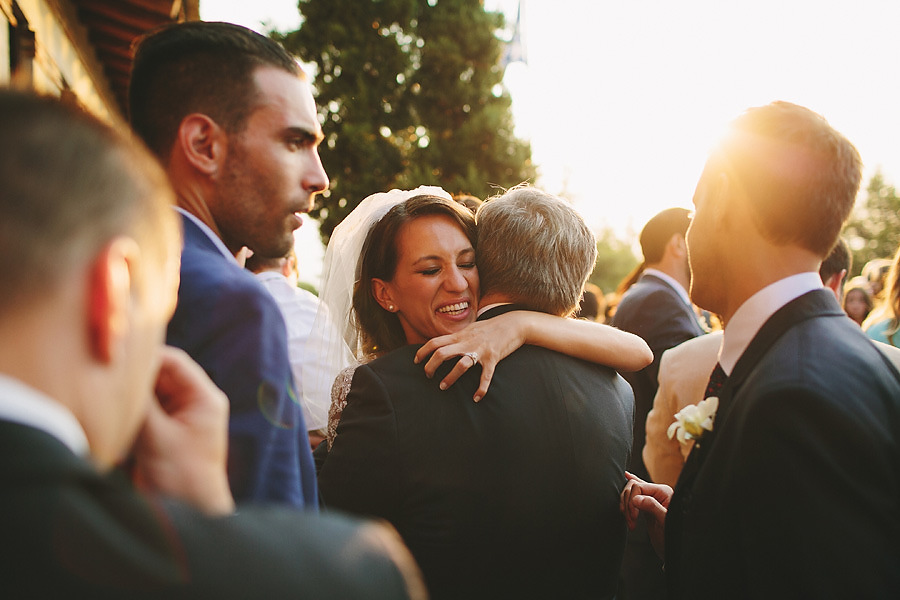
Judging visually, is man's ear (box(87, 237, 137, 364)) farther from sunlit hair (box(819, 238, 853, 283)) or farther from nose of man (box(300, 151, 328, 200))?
sunlit hair (box(819, 238, 853, 283))

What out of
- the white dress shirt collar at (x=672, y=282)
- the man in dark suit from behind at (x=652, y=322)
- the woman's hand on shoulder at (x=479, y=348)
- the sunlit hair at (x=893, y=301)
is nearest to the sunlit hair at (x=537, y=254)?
the woman's hand on shoulder at (x=479, y=348)

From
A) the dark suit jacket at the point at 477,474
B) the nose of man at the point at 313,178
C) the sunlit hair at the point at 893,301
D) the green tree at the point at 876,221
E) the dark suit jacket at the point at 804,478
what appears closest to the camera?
the dark suit jacket at the point at 804,478

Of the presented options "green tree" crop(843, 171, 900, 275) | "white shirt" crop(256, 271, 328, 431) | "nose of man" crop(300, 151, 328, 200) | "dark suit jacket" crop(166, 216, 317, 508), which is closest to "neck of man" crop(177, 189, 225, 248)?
"nose of man" crop(300, 151, 328, 200)

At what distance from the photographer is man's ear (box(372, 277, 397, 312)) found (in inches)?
122

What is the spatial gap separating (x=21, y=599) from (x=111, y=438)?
0.67 feet

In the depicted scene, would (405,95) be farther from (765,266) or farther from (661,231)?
(765,266)

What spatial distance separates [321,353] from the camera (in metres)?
3.60

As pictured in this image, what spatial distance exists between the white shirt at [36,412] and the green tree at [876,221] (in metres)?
60.5

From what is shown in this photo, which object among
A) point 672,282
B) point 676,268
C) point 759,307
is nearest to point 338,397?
point 759,307

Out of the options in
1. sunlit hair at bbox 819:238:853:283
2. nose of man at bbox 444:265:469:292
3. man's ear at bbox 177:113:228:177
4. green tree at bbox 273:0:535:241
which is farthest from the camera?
green tree at bbox 273:0:535:241

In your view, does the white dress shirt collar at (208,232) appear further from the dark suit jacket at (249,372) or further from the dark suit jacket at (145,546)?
the dark suit jacket at (145,546)

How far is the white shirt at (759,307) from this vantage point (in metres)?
1.89

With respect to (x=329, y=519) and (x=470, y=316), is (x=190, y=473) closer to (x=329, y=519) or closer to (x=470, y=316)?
(x=329, y=519)

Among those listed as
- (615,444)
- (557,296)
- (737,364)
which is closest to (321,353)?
(557,296)
